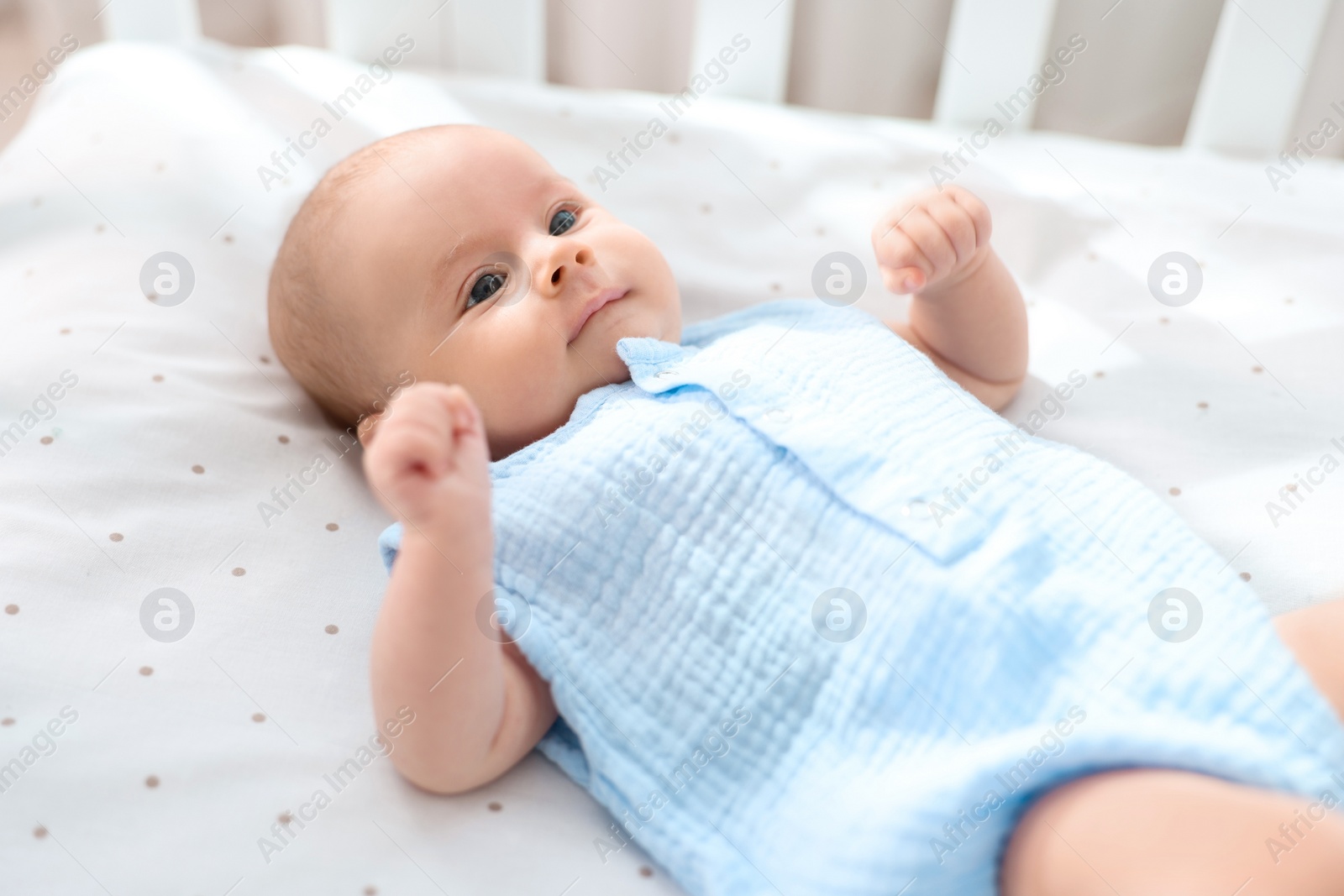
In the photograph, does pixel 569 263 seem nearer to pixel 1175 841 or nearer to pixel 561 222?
pixel 561 222

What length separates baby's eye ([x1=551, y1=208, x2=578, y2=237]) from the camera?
95 cm

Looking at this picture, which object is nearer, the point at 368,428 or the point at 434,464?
the point at 434,464

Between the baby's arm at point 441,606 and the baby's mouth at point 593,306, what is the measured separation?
0.67 feet

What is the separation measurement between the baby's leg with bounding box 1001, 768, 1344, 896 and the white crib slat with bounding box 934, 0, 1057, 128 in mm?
969

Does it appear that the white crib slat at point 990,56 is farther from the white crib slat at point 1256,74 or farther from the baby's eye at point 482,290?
the baby's eye at point 482,290

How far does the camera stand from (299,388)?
1056 millimetres

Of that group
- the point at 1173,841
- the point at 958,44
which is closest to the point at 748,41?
the point at 958,44

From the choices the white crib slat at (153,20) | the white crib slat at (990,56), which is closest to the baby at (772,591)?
the white crib slat at (990,56)

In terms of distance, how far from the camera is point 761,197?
4.21 feet

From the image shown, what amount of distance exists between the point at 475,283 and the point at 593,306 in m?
0.10

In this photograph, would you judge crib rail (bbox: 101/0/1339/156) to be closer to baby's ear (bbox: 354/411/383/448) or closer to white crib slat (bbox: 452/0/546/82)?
white crib slat (bbox: 452/0/546/82)

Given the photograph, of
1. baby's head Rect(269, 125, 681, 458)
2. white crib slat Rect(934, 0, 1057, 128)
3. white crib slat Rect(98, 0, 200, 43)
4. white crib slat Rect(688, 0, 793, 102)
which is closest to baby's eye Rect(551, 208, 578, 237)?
baby's head Rect(269, 125, 681, 458)

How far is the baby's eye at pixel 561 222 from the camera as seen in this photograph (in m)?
0.95

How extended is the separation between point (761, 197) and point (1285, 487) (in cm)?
63
